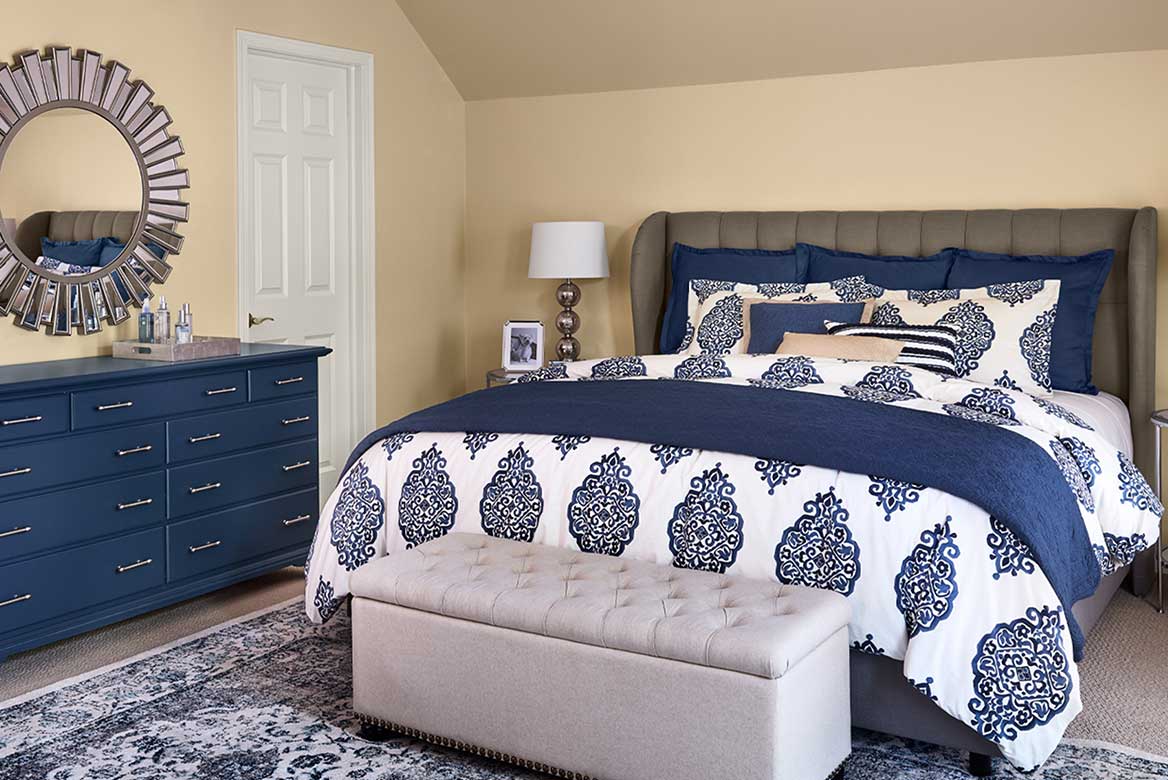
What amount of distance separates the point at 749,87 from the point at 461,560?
9.59 feet

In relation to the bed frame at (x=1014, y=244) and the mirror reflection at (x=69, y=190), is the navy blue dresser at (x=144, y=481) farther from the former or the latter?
the bed frame at (x=1014, y=244)

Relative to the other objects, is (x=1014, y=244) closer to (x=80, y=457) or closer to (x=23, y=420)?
(x=80, y=457)

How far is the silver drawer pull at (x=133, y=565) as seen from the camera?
3.61 metres

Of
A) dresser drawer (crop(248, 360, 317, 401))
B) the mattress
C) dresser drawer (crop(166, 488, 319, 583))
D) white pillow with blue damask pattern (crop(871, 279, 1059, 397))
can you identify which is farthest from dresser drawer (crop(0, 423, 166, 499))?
the mattress

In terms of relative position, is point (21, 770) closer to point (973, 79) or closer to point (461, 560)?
point (461, 560)

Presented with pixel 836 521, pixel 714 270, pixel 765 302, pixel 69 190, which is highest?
pixel 69 190

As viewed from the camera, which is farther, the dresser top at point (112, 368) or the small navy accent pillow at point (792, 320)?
the small navy accent pillow at point (792, 320)

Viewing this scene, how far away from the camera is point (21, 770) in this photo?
2736 mm

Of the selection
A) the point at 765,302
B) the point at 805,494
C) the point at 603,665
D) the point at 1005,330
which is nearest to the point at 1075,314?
the point at 1005,330

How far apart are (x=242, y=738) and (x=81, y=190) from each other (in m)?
2.00

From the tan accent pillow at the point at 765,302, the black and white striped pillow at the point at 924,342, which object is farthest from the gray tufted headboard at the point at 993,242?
the black and white striped pillow at the point at 924,342

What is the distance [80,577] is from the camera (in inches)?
137

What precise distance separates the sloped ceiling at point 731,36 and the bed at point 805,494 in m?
1.34

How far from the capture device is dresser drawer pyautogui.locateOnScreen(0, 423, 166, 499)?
10.9ft
